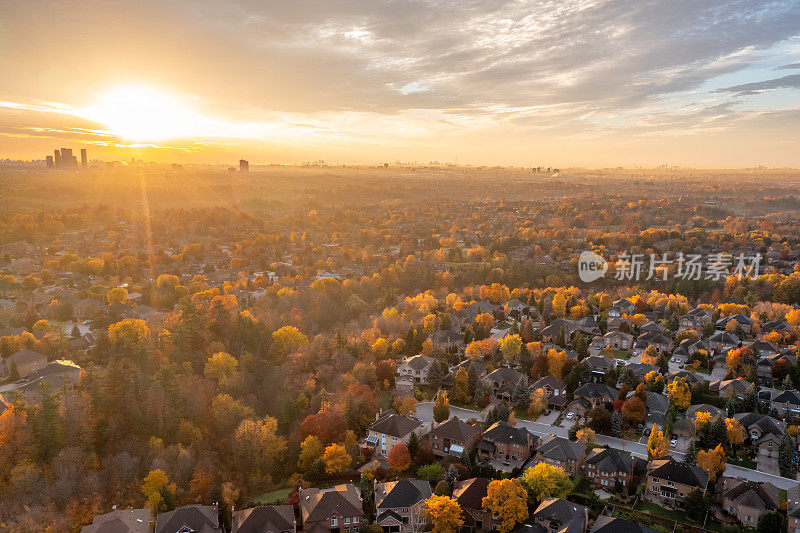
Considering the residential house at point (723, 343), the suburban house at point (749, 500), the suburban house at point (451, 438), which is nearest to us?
the suburban house at point (749, 500)

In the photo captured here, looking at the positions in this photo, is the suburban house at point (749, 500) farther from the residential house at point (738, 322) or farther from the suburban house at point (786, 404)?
the residential house at point (738, 322)

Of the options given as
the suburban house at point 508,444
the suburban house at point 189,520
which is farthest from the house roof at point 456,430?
Answer: the suburban house at point 189,520

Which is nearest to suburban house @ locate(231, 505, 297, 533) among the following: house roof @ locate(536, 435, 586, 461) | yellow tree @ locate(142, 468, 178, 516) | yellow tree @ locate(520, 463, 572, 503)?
yellow tree @ locate(142, 468, 178, 516)

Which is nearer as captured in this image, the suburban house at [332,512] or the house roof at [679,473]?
the suburban house at [332,512]

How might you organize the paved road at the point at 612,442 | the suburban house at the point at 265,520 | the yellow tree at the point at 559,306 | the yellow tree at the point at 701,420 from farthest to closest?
the yellow tree at the point at 559,306
the yellow tree at the point at 701,420
the paved road at the point at 612,442
the suburban house at the point at 265,520

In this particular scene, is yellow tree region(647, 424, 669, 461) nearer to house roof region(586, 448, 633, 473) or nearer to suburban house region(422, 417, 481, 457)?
house roof region(586, 448, 633, 473)

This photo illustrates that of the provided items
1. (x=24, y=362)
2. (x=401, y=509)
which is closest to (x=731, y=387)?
(x=401, y=509)

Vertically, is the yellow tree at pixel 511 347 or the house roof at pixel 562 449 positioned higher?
the yellow tree at pixel 511 347

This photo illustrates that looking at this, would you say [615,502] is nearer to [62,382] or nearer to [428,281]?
[62,382]
